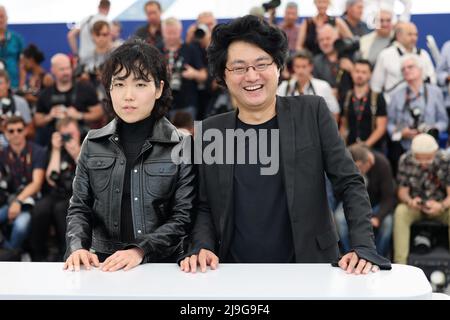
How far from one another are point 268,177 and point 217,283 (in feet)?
1.58

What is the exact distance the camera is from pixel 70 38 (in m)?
6.38

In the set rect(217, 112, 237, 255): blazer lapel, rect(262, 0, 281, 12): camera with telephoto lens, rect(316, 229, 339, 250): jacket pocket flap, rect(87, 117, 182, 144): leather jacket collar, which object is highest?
rect(262, 0, 281, 12): camera with telephoto lens

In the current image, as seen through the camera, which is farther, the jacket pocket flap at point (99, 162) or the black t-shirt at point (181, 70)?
the black t-shirt at point (181, 70)

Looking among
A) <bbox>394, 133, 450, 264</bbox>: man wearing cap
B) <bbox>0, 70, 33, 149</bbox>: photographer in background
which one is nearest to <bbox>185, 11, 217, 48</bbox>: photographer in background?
<bbox>0, 70, 33, 149</bbox>: photographer in background

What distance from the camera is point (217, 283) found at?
1.88 metres

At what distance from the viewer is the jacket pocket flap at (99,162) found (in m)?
2.25

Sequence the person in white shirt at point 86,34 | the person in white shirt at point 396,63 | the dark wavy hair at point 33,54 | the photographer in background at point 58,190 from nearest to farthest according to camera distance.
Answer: the photographer in background at point 58,190, the person in white shirt at point 396,63, the person in white shirt at point 86,34, the dark wavy hair at point 33,54

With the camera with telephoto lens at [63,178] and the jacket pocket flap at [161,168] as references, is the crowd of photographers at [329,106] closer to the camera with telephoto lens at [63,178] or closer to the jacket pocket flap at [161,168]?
the camera with telephoto lens at [63,178]

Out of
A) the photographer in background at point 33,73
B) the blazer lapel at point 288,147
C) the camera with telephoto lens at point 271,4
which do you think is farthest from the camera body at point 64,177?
the blazer lapel at point 288,147

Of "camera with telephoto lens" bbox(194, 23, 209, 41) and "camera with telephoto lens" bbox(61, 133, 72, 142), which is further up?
"camera with telephoto lens" bbox(194, 23, 209, 41)

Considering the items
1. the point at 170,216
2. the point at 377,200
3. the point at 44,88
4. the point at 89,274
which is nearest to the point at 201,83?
the point at 44,88

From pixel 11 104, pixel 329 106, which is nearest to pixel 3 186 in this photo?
pixel 11 104

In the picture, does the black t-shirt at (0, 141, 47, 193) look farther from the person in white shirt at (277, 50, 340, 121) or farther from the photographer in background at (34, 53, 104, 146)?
the person in white shirt at (277, 50, 340, 121)

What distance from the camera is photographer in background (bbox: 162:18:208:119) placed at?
5.62m
